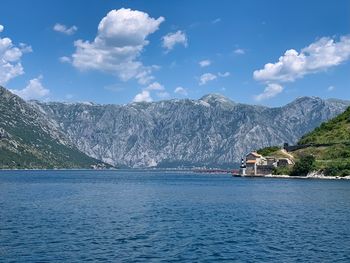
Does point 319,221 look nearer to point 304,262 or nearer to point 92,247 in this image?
point 304,262

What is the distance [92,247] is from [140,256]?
7.65m

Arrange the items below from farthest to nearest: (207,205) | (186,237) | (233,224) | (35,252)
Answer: (207,205) < (233,224) < (186,237) < (35,252)

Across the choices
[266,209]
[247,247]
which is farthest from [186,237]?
[266,209]

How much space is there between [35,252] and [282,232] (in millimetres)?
33234

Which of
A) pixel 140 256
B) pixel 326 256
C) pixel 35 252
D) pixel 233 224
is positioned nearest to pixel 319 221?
pixel 233 224

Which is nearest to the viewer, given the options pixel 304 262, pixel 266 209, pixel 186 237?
pixel 304 262

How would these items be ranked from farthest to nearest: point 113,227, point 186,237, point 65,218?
point 65,218
point 113,227
point 186,237

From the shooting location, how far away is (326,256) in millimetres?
52406

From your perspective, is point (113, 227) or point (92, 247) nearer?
point (92, 247)

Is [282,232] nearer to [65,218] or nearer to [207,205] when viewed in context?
[65,218]

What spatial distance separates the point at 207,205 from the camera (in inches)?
4395

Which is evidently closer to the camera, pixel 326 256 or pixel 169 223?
pixel 326 256

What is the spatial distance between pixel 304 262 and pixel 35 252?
28.2 metres

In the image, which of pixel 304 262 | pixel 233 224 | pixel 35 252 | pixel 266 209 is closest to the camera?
pixel 304 262
